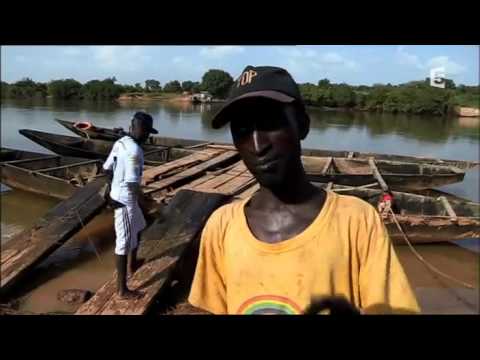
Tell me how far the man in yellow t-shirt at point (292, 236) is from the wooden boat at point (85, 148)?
Result: 30.2 feet

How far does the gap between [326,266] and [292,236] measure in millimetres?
105

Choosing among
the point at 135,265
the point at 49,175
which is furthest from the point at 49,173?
the point at 135,265

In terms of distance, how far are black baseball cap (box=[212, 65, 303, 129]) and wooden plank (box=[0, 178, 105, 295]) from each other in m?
4.21

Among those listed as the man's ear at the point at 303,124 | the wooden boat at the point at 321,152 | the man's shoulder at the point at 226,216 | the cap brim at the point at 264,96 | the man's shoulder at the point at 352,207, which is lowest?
the wooden boat at the point at 321,152

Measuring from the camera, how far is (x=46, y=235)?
4.96 meters

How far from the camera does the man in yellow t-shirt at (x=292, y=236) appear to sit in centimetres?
87

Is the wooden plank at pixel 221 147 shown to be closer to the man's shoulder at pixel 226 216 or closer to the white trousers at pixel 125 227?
the white trousers at pixel 125 227

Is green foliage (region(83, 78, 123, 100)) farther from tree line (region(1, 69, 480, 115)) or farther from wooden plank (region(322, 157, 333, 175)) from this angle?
wooden plank (region(322, 157, 333, 175))

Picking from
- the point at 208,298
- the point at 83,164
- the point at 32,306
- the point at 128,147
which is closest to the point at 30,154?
the point at 83,164

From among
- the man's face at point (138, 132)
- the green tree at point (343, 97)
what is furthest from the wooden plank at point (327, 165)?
the green tree at point (343, 97)

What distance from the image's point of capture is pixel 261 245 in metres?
0.92

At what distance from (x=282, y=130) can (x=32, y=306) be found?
4.62 metres

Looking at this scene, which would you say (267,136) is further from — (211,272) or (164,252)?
(164,252)

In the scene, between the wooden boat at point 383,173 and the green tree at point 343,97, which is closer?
the wooden boat at point 383,173
